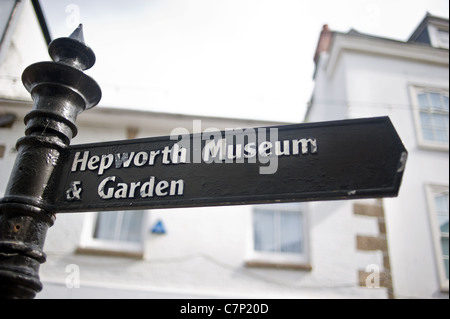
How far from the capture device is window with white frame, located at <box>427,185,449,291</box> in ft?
18.7

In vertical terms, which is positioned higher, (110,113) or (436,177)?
(110,113)

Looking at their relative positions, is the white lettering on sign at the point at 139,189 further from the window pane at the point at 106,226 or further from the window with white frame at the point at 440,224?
the window with white frame at the point at 440,224

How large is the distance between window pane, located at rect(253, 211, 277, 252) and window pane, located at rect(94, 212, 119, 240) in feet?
7.05

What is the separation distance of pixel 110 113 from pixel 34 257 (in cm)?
501

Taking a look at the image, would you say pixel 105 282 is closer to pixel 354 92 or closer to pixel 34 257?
pixel 34 257

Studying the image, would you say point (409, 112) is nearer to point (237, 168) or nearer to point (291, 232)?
point (291, 232)

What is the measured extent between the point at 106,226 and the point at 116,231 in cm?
17

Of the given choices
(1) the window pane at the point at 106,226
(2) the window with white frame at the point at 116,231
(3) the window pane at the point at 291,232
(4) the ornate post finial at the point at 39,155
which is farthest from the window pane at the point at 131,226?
(4) the ornate post finial at the point at 39,155

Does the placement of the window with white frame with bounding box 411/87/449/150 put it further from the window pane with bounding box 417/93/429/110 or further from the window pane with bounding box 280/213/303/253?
the window pane with bounding box 280/213/303/253

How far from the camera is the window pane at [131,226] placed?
575 centimetres

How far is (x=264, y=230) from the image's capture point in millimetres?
5902

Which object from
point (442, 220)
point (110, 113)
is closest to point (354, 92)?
point (442, 220)

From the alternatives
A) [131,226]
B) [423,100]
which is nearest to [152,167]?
[131,226]
